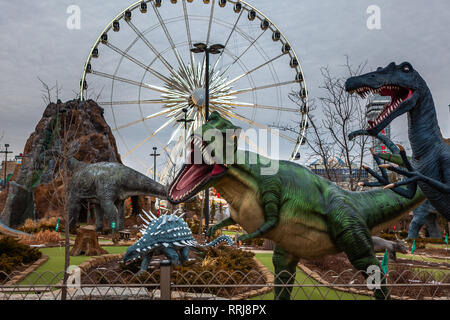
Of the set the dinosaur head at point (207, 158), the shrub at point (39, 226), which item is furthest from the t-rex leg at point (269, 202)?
the shrub at point (39, 226)

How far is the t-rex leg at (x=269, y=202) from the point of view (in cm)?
277

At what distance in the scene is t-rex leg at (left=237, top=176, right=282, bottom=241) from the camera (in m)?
2.77

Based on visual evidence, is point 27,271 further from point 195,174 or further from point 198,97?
point 198,97

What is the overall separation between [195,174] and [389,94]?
1.83m

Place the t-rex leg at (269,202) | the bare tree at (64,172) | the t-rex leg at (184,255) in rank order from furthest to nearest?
1. the t-rex leg at (184,255)
2. the bare tree at (64,172)
3. the t-rex leg at (269,202)

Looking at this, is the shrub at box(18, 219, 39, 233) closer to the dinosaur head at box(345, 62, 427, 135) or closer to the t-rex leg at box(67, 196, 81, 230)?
the t-rex leg at box(67, 196, 81, 230)

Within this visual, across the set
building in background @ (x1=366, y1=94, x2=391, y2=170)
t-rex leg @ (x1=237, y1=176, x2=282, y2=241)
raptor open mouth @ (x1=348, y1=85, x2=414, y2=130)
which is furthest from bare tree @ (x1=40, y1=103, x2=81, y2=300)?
building in background @ (x1=366, y1=94, x2=391, y2=170)

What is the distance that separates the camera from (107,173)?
13.6 m

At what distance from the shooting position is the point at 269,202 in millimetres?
2846

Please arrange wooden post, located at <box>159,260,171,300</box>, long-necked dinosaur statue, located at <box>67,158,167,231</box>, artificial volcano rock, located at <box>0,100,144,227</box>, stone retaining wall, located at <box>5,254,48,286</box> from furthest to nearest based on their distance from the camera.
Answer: artificial volcano rock, located at <box>0,100,144,227</box> < long-necked dinosaur statue, located at <box>67,158,167,231</box> < stone retaining wall, located at <box>5,254,48,286</box> < wooden post, located at <box>159,260,171,300</box>

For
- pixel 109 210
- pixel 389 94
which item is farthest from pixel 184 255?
pixel 109 210

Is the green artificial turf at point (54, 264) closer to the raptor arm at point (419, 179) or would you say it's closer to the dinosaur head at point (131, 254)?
the dinosaur head at point (131, 254)
